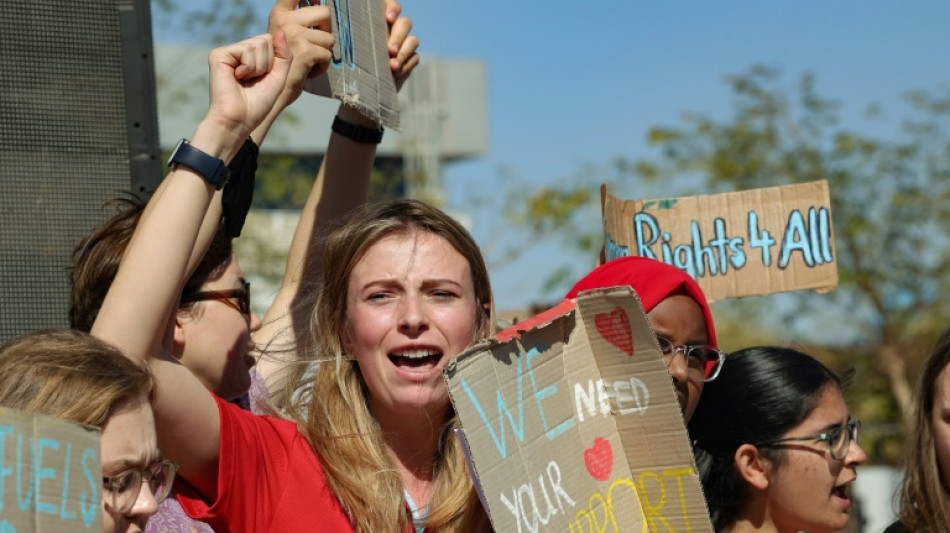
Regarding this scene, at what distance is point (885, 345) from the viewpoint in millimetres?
15305

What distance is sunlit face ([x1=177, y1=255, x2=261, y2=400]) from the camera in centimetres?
303

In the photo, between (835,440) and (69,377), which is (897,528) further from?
(69,377)

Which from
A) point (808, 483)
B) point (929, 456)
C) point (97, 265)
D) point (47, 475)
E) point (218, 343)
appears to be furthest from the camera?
point (929, 456)

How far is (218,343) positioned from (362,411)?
1.45 feet

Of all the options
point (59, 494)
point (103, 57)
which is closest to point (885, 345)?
point (103, 57)

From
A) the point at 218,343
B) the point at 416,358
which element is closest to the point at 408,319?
the point at 416,358

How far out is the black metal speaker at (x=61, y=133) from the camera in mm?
3340

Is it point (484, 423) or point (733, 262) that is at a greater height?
point (733, 262)

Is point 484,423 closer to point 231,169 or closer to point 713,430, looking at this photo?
point 231,169

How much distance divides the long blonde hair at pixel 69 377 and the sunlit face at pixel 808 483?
1768mm

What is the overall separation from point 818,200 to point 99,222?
1985mm

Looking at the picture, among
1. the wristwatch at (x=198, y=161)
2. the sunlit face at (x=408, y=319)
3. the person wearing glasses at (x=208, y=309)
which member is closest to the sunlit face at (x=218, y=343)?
Result: the person wearing glasses at (x=208, y=309)

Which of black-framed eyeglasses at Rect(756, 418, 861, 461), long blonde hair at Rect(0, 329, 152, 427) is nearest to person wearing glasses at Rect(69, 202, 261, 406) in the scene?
long blonde hair at Rect(0, 329, 152, 427)

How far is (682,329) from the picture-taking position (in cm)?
312
